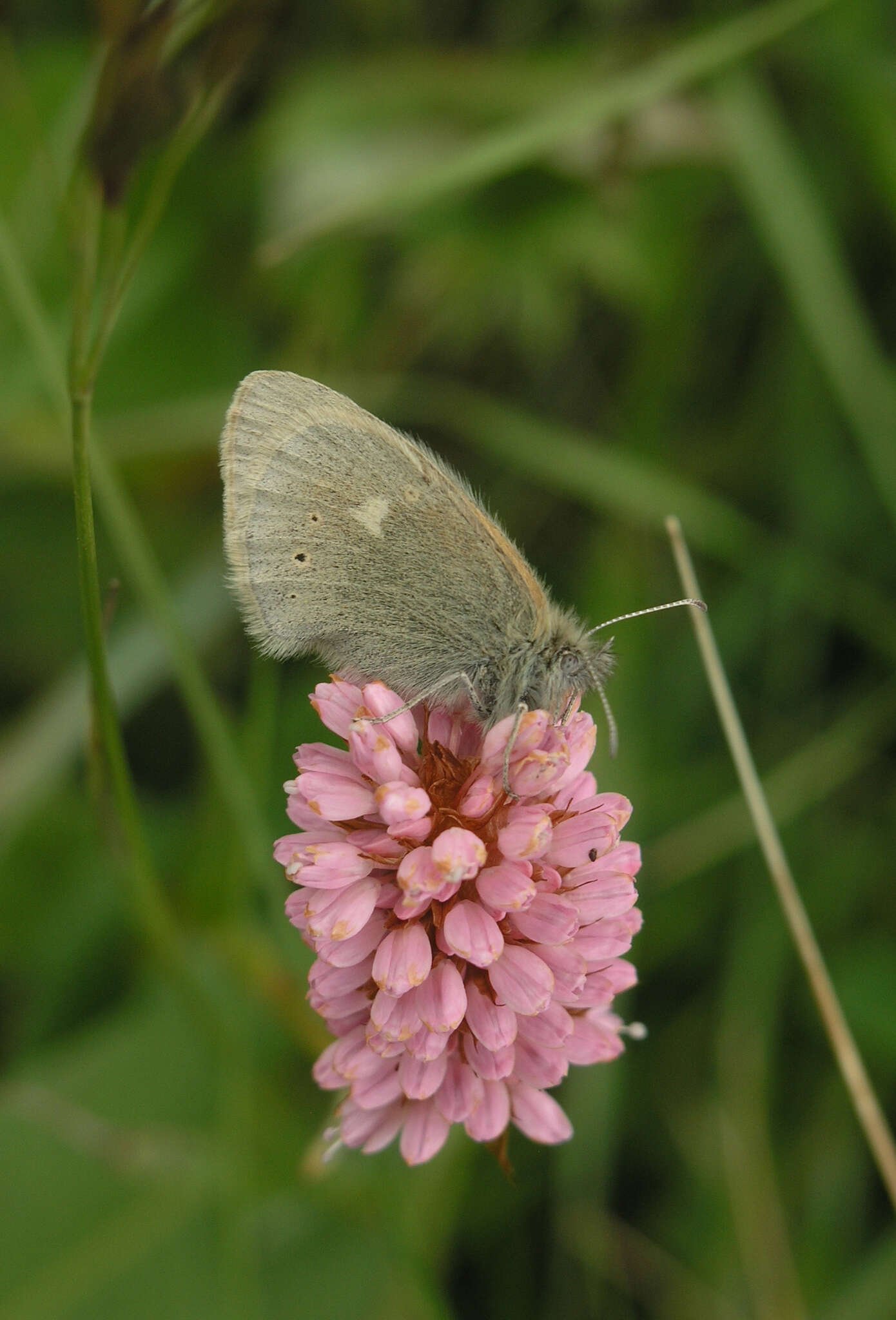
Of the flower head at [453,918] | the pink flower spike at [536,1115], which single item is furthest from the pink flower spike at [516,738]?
the pink flower spike at [536,1115]

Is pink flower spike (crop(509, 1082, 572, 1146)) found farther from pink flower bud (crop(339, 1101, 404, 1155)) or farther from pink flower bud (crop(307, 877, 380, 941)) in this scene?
pink flower bud (crop(307, 877, 380, 941))

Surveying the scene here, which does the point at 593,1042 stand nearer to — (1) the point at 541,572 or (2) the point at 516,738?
(2) the point at 516,738

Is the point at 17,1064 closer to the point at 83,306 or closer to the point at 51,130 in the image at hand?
the point at 83,306

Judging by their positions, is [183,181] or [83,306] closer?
[83,306]

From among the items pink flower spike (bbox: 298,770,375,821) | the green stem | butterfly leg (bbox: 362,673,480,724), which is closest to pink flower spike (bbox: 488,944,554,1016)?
pink flower spike (bbox: 298,770,375,821)

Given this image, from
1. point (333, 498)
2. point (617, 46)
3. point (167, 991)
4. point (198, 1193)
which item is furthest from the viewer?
point (617, 46)

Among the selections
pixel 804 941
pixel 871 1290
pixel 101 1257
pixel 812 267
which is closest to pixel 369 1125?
pixel 804 941

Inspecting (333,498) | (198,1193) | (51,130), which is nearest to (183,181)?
→ (51,130)

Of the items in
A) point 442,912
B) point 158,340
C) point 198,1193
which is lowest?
point 198,1193
